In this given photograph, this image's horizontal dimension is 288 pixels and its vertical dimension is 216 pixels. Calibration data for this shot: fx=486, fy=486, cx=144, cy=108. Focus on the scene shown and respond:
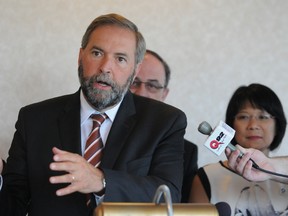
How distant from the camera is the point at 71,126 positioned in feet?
5.37

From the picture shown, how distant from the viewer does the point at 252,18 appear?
2.88 m

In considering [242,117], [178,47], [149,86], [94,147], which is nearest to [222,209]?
[94,147]

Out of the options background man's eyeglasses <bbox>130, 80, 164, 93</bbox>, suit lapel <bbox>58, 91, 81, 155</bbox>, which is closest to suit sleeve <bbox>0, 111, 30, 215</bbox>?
suit lapel <bbox>58, 91, 81, 155</bbox>

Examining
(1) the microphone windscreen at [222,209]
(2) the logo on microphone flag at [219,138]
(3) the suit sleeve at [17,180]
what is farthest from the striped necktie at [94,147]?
(1) the microphone windscreen at [222,209]

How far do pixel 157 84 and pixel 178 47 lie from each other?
38 cm

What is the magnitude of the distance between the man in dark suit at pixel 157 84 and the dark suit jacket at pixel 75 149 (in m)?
0.73

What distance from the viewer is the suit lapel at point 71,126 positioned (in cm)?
159

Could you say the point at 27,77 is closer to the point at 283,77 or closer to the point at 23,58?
the point at 23,58

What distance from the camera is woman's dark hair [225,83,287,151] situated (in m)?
2.18

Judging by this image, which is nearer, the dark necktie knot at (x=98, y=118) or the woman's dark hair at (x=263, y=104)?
the dark necktie knot at (x=98, y=118)

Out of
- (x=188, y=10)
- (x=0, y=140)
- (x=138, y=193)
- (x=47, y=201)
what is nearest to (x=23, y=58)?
(x=0, y=140)

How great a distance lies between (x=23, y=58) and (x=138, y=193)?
1470mm

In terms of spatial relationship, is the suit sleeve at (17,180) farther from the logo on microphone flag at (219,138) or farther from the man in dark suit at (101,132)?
the logo on microphone flag at (219,138)

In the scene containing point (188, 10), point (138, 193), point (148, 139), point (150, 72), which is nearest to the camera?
point (138, 193)
